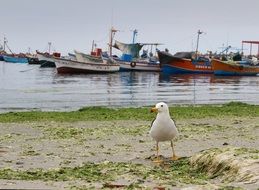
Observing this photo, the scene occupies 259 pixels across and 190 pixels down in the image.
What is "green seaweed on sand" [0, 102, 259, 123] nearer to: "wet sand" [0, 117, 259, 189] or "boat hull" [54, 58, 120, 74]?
"wet sand" [0, 117, 259, 189]

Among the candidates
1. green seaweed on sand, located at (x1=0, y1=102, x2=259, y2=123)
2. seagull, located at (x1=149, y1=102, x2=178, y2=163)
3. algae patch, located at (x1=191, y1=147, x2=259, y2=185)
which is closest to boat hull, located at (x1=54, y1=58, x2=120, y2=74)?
green seaweed on sand, located at (x1=0, y1=102, x2=259, y2=123)

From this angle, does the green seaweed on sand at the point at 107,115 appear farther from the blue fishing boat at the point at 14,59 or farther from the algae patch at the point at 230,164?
the blue fishing boat at the point at 14,59

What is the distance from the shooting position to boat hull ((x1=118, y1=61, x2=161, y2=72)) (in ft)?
307

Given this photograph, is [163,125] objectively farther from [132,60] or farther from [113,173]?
[132,60]

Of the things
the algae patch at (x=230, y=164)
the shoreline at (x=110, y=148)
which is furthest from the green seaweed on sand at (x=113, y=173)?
the algae patch at (x=230, y=164)

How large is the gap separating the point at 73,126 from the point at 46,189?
1066 cm

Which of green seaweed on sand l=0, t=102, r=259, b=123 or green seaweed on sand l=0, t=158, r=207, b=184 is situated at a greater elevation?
green seaweed on sand l=0, t=158, r=207, b=184

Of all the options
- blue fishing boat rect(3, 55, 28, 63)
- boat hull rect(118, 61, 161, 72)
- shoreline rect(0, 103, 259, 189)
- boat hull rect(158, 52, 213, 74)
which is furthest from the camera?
blue fishing boat rect(3, 55, 28, 63)

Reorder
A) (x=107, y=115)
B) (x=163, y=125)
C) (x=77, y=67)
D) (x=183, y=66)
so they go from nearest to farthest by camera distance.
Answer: (x=163, y=125)
(x=107, y=115)
(x=77, y=67)
(x=183, y=66)

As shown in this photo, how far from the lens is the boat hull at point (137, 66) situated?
307 ft

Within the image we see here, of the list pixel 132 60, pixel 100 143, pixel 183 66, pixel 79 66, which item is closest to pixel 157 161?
→ pixel 100 143

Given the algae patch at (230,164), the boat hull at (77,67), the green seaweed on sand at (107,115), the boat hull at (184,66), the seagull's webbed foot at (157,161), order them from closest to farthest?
the algae patch at (230,164) → the seagull's webbed foot at (157,161) → the green seaweed on sand at (107,115) → the boat hull at (77,67) → the boat hull at (184,66)

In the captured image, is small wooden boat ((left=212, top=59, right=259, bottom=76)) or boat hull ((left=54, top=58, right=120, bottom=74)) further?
small wooden boat ((left=212, top=59, right=259, bottom=76))

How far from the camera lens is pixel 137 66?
94188 mm
